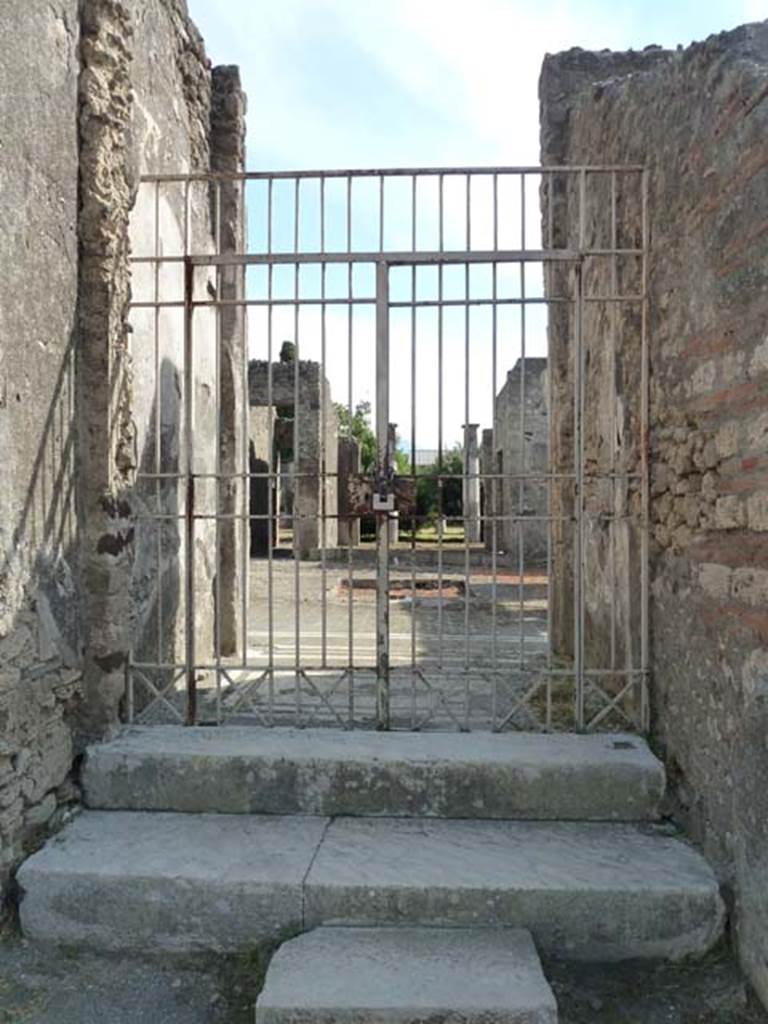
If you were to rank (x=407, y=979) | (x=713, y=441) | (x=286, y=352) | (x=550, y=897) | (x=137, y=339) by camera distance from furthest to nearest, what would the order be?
1. (x=286, y=352)
2. (x=137, y=339)
3. (x=713, y=441)
4. (x=550, y=897)
5. (x=407, y=979)

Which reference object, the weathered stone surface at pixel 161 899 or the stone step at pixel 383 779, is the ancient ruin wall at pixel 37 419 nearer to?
the weathered stone surface at pixel 161 899

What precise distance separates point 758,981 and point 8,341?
3449mm

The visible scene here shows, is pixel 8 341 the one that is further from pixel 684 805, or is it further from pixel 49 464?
pixel 684 805

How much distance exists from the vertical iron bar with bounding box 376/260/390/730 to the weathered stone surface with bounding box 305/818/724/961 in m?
0.99

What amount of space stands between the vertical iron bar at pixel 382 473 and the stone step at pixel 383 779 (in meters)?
0.38

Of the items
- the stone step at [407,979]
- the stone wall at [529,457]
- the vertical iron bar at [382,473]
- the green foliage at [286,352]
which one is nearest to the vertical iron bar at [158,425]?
the vertical iron bar at [382,473]

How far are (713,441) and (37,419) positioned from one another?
267 centimetres

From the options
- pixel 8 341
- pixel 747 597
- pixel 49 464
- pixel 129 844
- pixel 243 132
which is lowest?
pixel 129 844

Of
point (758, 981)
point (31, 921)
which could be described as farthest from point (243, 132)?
point (758, 981)

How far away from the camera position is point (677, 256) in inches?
136

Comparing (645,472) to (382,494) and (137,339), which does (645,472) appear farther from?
(137,339)

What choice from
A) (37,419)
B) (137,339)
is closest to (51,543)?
(37,419)

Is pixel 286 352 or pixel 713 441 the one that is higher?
pixel 286 352

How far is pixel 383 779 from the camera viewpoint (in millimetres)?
3523
